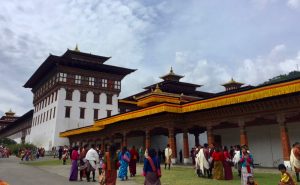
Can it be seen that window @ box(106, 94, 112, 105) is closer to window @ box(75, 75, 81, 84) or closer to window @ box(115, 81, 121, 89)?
window @ box(115, 81, 121, 89)

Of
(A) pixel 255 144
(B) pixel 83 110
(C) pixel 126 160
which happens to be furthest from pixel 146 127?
(B) pixel 83 110

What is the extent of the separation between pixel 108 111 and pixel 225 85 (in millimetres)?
19699

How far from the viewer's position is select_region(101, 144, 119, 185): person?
9.13 m

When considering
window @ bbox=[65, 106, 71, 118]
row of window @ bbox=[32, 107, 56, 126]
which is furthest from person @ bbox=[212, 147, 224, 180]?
row of window @ bbox=[32, 107, 56, 126]

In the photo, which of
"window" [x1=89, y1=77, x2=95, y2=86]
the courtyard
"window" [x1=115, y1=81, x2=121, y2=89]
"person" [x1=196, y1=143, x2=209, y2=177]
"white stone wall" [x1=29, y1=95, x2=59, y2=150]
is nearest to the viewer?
the courtyard

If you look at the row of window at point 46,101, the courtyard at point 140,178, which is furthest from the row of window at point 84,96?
the courtyard at point 140,178

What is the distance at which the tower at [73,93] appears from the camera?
4372 centimetres

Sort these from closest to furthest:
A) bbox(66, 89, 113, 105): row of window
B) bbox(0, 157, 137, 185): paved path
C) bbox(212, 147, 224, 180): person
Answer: bbox(0, 157, 137, 185): paved path → bbox(212, 147, 224, 180): person → bbox(66, 89, 113, 105): row of window

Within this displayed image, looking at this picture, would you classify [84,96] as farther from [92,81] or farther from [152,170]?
[152,170]

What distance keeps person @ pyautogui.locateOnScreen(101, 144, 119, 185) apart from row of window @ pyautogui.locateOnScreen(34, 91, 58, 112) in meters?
37.7

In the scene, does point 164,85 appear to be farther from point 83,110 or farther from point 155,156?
point 155,156

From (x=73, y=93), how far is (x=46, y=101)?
738cm

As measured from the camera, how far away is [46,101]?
49469 mm

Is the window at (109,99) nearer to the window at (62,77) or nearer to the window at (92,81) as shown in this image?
the window at (92,81)
